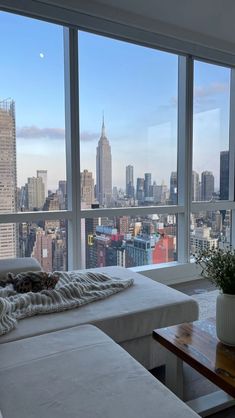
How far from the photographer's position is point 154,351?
1973mm

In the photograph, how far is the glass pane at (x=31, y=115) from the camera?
10.3ft

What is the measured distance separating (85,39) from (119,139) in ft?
3.44

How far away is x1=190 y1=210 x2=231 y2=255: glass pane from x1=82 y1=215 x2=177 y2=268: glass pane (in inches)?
11.1

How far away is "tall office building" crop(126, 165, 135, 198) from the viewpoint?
384 centimetres

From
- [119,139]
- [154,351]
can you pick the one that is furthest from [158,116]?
[154,351]

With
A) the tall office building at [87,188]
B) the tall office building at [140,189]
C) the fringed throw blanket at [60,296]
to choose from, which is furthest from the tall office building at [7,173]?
the tall office building at [140,189]

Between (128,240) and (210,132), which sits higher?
(210,132)

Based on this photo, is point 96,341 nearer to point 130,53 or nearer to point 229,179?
point 130,53

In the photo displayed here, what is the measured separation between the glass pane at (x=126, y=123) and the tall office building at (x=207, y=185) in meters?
0.44

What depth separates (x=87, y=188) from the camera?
11.7 feet

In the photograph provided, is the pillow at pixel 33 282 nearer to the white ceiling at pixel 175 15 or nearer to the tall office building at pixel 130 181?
the tall office building at pixel 130 181

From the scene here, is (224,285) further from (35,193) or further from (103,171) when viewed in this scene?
(103,171)

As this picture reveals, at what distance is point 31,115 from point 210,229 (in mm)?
2682

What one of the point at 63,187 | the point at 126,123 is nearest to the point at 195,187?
the point at 126,123
